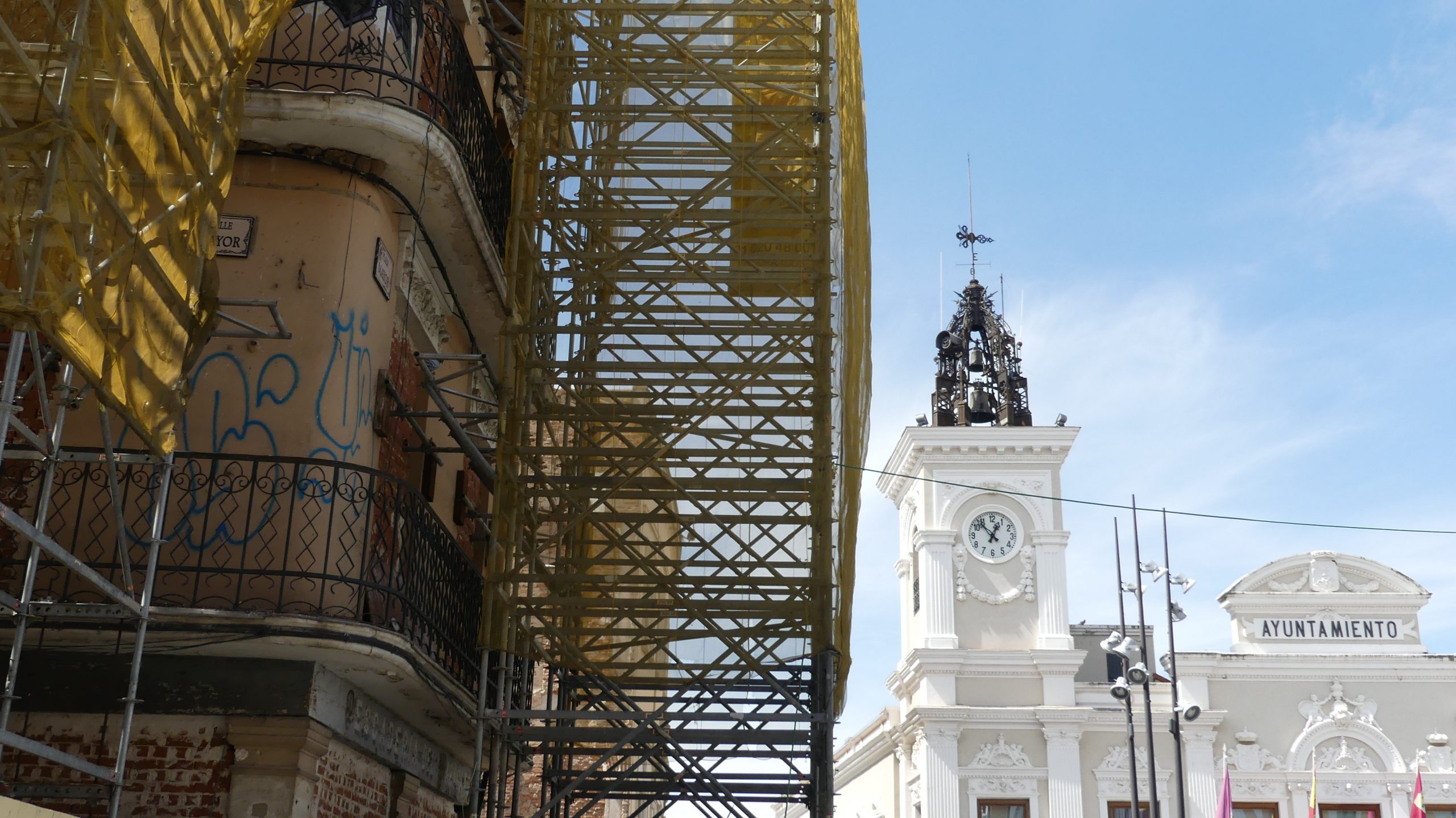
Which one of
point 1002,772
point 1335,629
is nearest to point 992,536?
point 1002,772

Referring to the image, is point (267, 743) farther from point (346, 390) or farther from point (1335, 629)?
point (1335, 629)

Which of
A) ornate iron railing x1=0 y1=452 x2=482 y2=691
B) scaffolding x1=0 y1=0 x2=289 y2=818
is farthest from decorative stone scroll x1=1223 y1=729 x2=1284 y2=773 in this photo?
scaffolding x1=0 y1=0 x2=289 y2=818

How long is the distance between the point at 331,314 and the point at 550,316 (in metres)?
3.30

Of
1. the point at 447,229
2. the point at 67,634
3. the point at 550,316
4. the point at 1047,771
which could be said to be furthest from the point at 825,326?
the point at 1047,771

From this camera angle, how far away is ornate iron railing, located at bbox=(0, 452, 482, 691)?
27.3 feet

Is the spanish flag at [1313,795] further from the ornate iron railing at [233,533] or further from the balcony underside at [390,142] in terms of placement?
the ornate iron railing at [233,533]

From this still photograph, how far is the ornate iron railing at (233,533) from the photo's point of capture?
Result: 8.31 m

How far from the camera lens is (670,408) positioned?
1206 cm

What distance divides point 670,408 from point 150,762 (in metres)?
5.20

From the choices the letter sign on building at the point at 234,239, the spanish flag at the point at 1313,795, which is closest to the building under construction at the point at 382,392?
the letter sign on building at the point at 234,239

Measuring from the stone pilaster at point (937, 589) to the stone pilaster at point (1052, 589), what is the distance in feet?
7.68

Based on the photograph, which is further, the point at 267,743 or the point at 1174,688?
the point at 1174,688

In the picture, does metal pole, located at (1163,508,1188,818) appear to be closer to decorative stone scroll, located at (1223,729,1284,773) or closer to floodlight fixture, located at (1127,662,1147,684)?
floodlight fixture, located at (1127,662,1147,684)

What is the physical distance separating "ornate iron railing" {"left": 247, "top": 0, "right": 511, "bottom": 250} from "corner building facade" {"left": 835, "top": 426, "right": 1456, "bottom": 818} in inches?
1198
